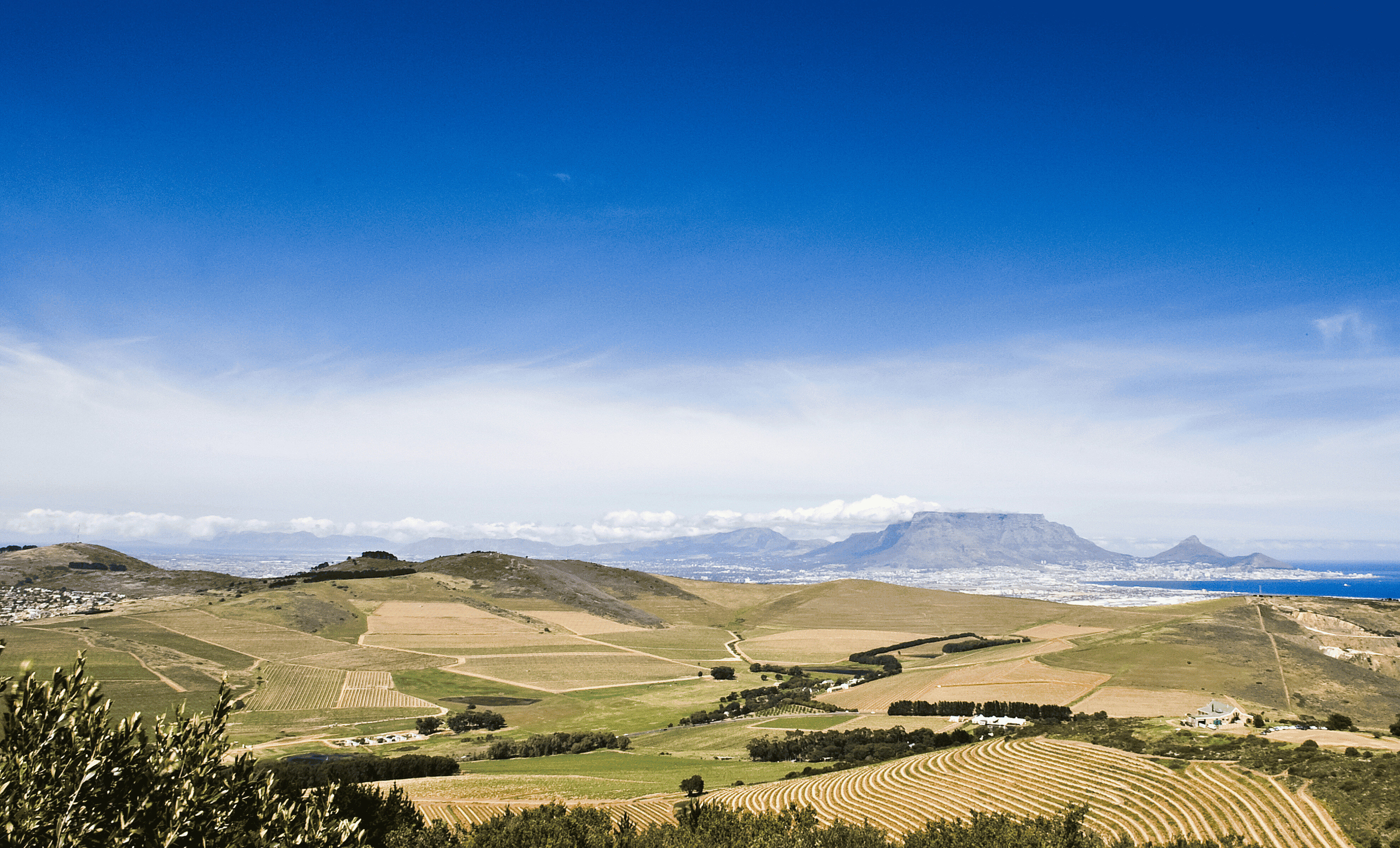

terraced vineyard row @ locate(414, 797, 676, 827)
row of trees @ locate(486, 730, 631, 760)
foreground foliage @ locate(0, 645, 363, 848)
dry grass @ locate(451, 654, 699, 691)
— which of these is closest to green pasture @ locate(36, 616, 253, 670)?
dry grass @ locate(451, 654, 699, 691)

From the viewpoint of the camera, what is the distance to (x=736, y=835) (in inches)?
1280

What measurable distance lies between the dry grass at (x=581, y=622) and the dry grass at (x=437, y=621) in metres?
11.7

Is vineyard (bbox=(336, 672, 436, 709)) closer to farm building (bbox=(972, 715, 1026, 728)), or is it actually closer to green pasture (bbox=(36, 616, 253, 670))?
green pasture (bbox=(36, 616, 253, 670))

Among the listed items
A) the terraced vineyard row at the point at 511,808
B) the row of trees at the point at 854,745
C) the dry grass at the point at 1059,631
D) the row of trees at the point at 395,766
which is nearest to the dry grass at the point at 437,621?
the row of trees at the point at 395,766

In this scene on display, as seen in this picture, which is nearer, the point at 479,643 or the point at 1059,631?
the point at 479,643

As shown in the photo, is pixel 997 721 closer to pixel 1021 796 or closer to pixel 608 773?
pixel 1021 796

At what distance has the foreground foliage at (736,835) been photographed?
92.6 feet

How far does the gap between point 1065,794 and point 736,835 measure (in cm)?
2961

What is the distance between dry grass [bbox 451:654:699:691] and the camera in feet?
430

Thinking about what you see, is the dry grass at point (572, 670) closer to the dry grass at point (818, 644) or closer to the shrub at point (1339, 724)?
the dry grass at point (818, 644)

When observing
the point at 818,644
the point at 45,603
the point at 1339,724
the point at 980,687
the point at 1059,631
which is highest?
the point at 1339,724

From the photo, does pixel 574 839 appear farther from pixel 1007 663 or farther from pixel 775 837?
pixel 1007 663

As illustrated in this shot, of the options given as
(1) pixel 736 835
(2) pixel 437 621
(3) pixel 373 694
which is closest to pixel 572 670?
(3) pixel 373 694

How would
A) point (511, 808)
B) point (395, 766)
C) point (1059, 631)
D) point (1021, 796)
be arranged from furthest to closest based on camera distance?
1. point (1059, 631)
2. point (395, 766)
3. point (1021, 796)
4. point (511, 808)
